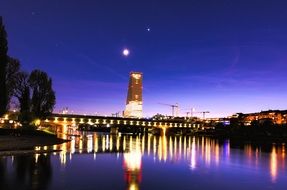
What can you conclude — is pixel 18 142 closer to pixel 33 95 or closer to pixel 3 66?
pixel 3 66

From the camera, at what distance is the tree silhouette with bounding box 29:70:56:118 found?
371 ft

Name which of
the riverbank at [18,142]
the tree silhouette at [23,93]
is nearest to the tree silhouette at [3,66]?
the riverbank at [18,142]

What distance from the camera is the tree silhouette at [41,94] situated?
11319 cm

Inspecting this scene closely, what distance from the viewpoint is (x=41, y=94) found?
114500mm

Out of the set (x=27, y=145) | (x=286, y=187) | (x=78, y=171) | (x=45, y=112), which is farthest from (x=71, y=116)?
(x=286, y=187)

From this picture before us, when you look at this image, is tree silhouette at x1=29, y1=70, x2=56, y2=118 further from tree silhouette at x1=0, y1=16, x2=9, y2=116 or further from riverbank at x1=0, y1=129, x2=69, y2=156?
tree silhouette at x1=0, y1=16, x2=9, y2=116

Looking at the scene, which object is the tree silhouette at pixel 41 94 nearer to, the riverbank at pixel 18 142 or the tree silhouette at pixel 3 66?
the riverbank at pixel 18 142

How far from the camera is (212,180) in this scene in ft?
150

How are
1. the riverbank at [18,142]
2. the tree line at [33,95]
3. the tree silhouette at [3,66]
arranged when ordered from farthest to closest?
the tree line at [33,95] → the tree silhouette at [3,66] → the riverbank at [18,142]

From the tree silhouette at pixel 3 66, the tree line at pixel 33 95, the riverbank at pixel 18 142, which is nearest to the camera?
the riverbank at pixel 18 142

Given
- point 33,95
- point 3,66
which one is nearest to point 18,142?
point 3,66

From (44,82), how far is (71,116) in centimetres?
8411

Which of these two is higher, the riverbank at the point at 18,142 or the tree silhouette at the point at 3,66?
the tree silhouette at the point at 3,66

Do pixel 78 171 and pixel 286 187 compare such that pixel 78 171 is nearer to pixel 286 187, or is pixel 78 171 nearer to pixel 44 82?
pixel 286 187
